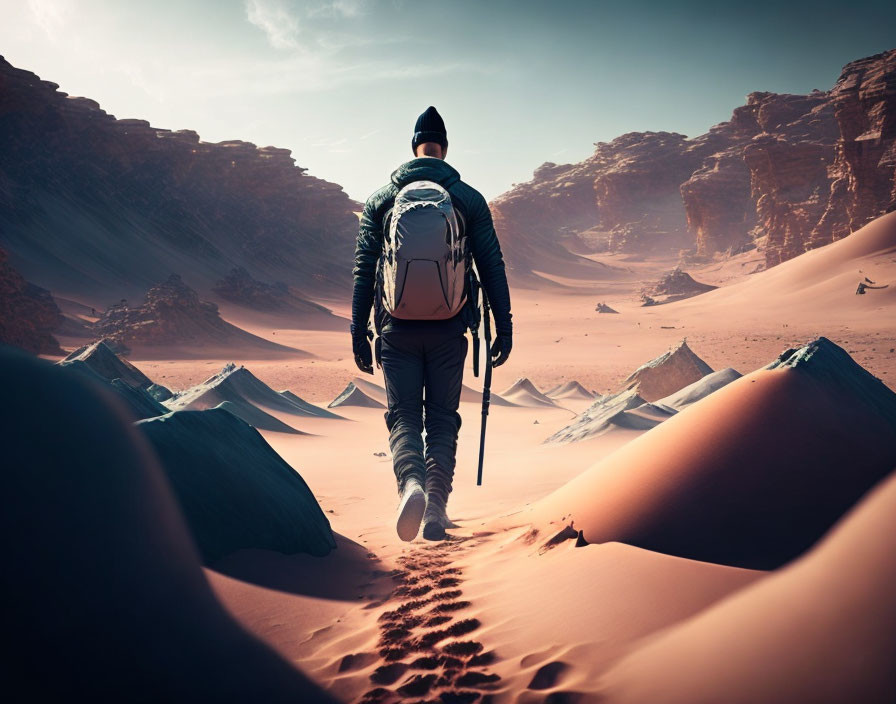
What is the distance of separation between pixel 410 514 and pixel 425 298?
106 centimetres

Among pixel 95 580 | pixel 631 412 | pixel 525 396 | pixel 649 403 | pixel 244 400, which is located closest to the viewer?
pixel 95 580

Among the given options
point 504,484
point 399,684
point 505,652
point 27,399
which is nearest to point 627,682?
point 505,652

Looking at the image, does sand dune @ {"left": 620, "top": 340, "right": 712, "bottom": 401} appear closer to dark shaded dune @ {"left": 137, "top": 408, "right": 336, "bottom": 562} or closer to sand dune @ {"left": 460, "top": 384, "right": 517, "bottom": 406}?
sand dune @ {"left": 460, "top": 384, "right": 517, "bottom": 406}

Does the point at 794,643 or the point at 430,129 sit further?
the point at 430,129

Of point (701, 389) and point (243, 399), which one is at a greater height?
point (243, 399)

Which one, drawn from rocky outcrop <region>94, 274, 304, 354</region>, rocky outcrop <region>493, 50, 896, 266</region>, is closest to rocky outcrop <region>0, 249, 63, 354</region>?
rocky outcrop <region>94, 274, 304, 354</region>

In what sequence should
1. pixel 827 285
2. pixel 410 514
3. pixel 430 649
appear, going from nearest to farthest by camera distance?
pixel 430 649 < pixel 410 514 < pixel 827 285

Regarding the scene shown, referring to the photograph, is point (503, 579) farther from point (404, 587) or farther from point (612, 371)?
point (612, 371)

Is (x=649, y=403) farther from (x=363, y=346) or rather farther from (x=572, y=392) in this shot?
(x=572, y=392)

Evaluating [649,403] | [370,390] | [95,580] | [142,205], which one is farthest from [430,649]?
[142,205]

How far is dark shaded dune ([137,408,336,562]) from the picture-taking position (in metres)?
2.56

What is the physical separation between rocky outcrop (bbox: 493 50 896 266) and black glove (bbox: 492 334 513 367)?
34.3 m

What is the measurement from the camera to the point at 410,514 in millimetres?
3047

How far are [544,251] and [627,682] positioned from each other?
70.2 m
